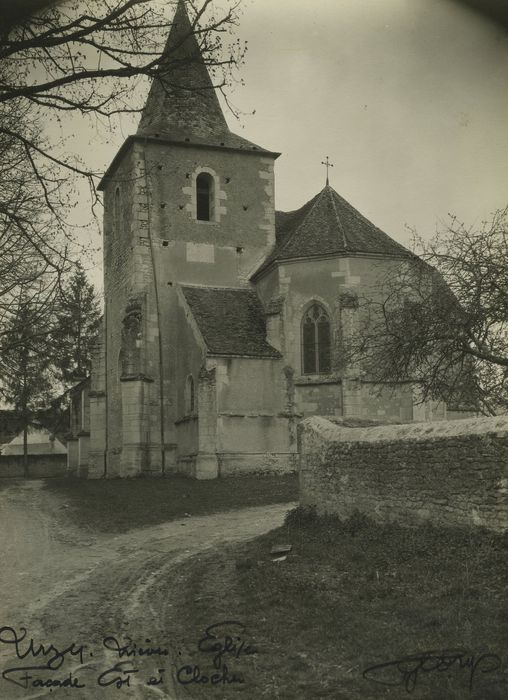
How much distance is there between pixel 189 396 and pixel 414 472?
16350 mm

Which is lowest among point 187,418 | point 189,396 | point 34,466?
point 34,466

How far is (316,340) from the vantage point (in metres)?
25.2

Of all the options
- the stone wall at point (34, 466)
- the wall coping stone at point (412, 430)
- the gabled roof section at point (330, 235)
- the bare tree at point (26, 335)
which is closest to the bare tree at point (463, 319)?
the wall coping stone at point (412, 430)

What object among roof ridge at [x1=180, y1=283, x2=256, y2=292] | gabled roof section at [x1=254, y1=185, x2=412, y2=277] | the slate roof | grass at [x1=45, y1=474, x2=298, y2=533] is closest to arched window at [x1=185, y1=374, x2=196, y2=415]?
the slate roof

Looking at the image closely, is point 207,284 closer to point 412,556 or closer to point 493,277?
point 493,277

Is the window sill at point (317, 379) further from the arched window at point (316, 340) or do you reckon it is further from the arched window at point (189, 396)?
the arched window at point (189, 396)

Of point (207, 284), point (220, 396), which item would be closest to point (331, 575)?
point (220, 396)

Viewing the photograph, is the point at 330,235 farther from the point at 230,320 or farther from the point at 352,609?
the point at 352,609

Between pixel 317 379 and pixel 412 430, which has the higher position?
pixel 317 379
